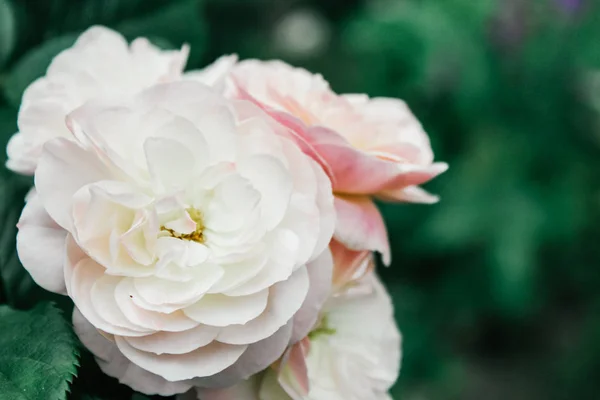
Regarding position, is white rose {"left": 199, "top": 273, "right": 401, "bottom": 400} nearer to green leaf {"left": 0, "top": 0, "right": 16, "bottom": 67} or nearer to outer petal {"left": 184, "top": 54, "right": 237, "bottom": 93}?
outer petal {"left": 184, "top": 54, "right": 237, "bottom": 93}

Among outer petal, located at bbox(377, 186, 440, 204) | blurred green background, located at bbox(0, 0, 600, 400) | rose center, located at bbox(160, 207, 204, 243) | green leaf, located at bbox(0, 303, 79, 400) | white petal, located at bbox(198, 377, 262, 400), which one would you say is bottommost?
blurred green background, located at bbox(0, 0, 600, 400)

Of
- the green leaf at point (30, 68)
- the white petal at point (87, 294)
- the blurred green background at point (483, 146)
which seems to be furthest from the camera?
the blurred green background at point (483, 146)

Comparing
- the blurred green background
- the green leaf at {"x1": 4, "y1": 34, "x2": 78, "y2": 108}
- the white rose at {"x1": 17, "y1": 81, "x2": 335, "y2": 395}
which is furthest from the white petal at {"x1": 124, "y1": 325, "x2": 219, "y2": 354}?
the blurred green background

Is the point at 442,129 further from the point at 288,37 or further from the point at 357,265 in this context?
the point at 357,265

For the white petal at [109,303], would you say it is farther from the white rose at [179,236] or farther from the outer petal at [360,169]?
the outer petal at [360,169]

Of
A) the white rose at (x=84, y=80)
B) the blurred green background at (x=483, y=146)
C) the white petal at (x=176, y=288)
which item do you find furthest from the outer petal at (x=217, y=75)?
the blurred green background at (x=483, y=146)

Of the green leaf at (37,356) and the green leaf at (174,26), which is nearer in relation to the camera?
the green leaf at (37,356)

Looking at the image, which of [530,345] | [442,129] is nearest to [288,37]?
[442,129]

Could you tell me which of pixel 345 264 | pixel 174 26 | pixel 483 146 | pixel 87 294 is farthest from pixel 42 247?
pixel 483 146
